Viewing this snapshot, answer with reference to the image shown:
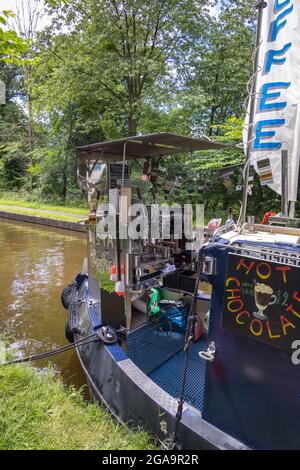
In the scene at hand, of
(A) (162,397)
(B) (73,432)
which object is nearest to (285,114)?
(A) (162,397)

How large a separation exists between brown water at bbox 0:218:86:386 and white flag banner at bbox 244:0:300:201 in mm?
2890

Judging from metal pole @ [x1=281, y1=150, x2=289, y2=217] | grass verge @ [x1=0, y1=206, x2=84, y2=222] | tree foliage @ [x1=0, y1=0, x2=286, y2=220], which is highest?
tree foliage @ [x1=0, y1=0, x2=286, y2=220]

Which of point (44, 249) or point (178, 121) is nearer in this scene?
point (44, 249)

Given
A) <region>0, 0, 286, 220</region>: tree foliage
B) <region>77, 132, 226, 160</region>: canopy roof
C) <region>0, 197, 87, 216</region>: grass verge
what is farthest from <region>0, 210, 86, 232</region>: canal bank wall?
<region>77, 132, 226, 160</region>: canopy roof

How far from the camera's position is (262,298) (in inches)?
61.1

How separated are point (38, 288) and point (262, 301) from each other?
16.5 feet

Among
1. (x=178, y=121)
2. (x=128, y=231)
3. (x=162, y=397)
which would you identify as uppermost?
(x=178, y=121)

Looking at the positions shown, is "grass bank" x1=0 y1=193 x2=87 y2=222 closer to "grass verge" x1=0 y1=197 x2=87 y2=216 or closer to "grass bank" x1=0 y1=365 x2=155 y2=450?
"grass verge" x1=0 y1=197 x2=87 y2=216

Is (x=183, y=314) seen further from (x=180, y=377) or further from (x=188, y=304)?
(x=180, y=377)

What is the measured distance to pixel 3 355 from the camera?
128 inches

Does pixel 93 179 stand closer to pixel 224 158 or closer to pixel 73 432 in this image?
pixel 73 432

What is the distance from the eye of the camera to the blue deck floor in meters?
2.48

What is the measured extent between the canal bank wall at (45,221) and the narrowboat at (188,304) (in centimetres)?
611
